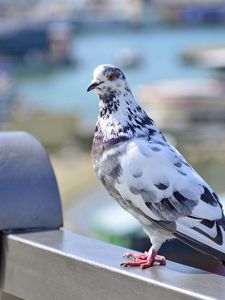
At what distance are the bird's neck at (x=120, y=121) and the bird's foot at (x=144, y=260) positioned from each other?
25 centimetres

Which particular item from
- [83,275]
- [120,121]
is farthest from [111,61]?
[83,275]

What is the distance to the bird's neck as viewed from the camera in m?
1.92

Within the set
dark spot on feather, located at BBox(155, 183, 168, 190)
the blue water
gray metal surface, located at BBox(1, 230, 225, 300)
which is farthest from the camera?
the blue water

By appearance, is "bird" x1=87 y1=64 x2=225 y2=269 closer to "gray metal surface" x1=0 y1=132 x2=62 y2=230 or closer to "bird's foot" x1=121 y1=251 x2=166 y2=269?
"bird's foot" x1=121 y1=251 x2=166 y2=269

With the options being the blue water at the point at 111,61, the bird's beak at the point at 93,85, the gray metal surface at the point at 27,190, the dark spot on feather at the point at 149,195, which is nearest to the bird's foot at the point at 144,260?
the dark spot on feather at the point at 149,195

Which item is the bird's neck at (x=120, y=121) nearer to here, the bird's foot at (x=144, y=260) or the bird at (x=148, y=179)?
the bird at (x=148, y=179)

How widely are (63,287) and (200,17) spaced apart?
8064cm

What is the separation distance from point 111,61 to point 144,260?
5643 cm

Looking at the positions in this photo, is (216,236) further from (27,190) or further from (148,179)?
(27,190)

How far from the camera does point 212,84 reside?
112 ft

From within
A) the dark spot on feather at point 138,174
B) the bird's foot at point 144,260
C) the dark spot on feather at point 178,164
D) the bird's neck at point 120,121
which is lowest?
the bird's foot at point 144,260

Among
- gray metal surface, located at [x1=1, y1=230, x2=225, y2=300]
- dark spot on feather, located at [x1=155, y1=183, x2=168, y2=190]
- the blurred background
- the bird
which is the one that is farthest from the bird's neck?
the blurred background

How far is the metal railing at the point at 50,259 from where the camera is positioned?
1600 mm

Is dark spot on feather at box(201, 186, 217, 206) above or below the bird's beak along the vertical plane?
below
